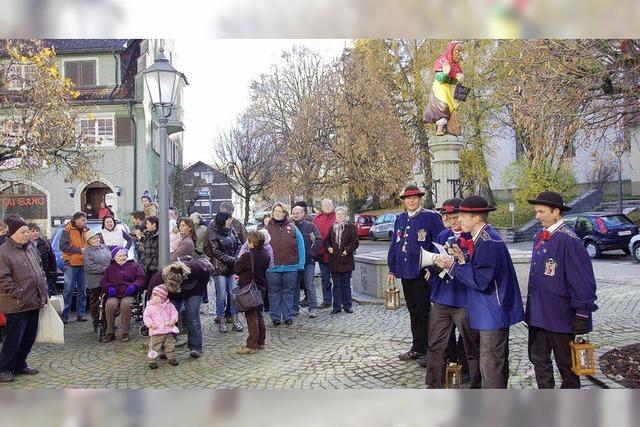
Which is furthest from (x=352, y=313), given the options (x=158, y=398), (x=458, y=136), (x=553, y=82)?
(x=553, y=82)

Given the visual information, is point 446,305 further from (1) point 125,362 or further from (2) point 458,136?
(1) point 125,362

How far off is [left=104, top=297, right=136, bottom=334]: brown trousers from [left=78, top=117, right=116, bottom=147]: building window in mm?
1700

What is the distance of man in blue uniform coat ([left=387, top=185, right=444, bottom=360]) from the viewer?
13.6 ft

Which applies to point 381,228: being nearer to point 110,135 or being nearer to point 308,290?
point 308,290

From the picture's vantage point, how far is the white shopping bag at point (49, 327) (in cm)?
407

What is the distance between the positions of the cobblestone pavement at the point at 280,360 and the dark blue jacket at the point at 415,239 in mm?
723

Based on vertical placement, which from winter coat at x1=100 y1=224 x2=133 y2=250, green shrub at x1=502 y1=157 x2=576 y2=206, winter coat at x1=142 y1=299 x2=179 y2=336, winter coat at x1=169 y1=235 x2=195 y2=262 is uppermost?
green shrub at x1=502 y1=157 x2=576 y2=206

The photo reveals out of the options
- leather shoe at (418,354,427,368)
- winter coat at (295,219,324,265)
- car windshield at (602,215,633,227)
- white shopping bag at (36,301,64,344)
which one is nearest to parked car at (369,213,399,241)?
winter coat at (295,219,324,265)

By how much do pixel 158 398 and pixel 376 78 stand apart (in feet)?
16.9

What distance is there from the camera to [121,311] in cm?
490

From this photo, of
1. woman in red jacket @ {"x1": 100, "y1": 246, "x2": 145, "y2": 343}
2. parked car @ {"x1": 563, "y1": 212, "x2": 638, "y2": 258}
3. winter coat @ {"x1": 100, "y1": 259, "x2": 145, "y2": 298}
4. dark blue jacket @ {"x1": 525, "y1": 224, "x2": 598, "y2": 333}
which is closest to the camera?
dark blue jacket @ {"x1": 525, "y1": 224, "x2": 598, "y2": 333}

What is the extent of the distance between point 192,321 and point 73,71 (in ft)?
7.27

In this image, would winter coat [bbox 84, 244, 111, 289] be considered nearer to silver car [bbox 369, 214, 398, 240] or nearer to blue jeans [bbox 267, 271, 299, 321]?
blue jeans [bbox 267, 271, 299, 321]

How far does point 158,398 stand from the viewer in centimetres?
345
